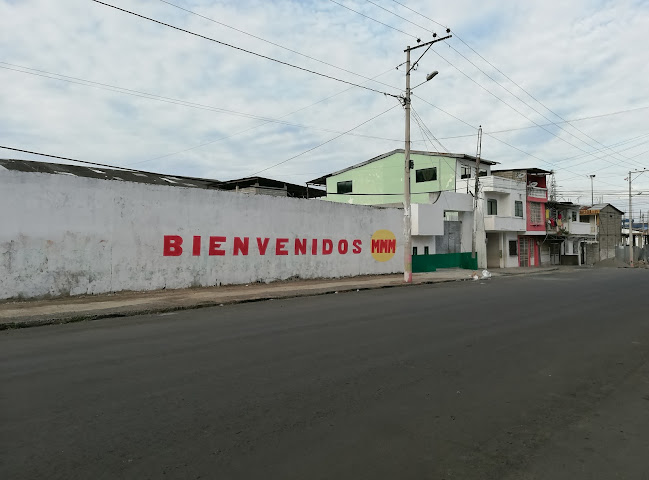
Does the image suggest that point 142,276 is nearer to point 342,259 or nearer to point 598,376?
point 342,259

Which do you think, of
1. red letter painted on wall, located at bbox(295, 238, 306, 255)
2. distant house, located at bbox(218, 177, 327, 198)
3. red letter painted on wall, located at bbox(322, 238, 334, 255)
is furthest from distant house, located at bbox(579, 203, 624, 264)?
red letter painted on wall, located at bbox(295, 238, 306, 255)

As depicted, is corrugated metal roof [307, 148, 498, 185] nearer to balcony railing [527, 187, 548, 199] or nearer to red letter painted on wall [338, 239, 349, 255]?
balcony railing [527, 187, 548, 199]

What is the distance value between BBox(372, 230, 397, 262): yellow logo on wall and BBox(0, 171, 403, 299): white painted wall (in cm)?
432

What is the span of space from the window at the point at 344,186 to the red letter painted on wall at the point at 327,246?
24244 millimetres

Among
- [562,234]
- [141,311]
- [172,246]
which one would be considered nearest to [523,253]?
[562,234]

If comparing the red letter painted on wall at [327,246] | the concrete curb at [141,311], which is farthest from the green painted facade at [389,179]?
the concrete curb at [141,311]

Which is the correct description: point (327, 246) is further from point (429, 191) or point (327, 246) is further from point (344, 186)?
point (344, 186)

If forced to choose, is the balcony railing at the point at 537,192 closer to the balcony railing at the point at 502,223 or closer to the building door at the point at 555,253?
the balcony railing at the point at 502,223

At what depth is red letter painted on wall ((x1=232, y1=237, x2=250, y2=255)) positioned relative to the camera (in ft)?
65.1

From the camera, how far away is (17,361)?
266 inches

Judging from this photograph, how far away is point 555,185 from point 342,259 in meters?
37.4

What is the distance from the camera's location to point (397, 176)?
43906mm

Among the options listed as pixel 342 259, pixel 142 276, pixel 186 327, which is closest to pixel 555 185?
pixel 342 259

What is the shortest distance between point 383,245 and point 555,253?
3237 centimetres
